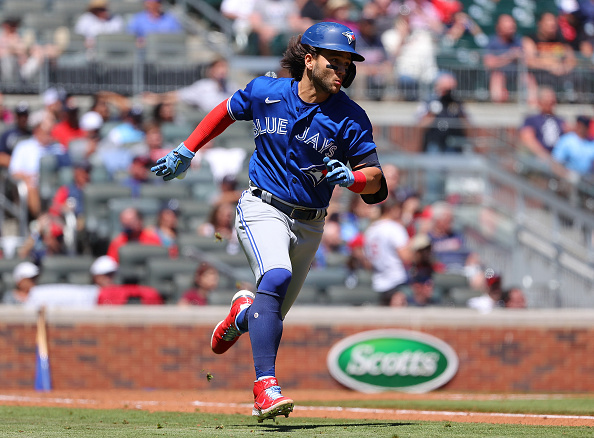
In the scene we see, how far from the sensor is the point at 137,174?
1223 cm

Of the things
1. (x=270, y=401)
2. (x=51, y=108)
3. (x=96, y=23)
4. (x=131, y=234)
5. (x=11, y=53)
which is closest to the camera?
(x=270, y=401)

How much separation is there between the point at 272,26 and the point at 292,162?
10262mm

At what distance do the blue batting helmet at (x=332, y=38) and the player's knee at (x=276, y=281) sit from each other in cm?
124

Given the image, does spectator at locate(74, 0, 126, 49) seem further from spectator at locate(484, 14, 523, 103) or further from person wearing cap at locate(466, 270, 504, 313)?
person wearing cap at locate(466, 270, 504, 313)

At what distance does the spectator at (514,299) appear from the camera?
36.1ft

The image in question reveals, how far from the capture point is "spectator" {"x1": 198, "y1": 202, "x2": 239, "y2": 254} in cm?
1134

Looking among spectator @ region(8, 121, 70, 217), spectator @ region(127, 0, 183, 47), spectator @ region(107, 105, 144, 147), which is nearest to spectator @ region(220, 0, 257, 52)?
spectator @ region(127, 0, 183, 47)

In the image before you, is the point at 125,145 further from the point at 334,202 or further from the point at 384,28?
the point at 384,28

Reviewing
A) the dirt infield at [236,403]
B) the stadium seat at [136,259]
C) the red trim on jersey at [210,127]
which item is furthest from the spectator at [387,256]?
the red trim on jersey at [210,127]

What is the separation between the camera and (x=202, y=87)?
14.3 m

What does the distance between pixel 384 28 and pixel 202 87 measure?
3.43m

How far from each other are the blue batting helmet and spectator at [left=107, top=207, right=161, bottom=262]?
538 cm

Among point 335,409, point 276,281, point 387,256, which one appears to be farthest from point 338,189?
point 276,281

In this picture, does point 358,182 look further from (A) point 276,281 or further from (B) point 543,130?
(B) point 543,130
